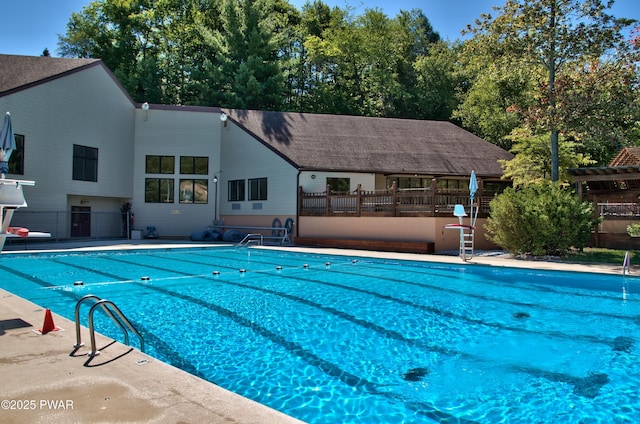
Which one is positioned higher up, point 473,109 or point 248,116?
point 473,109

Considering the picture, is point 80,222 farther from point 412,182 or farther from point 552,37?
point 552,37

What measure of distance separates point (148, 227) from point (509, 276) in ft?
66.1

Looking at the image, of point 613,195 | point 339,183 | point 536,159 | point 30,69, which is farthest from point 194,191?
point 613,195

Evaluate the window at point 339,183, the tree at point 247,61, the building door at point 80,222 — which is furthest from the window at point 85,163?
the tree at point 247,61

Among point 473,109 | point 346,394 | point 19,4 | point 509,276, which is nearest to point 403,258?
point 509,276

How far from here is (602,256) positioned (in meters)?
16.4

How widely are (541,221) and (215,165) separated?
60.8ft

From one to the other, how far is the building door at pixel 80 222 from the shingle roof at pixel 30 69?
6.62 metres

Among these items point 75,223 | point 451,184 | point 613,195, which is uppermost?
point 451,184

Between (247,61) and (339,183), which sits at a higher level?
(247,61)

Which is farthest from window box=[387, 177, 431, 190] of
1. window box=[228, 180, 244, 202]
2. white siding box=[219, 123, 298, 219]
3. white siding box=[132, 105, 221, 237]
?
white siding box=[132, 105, 221, 237]

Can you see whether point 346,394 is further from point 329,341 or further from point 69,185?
point 69,185

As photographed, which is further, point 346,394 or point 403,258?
point 403,258

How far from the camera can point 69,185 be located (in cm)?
2417
